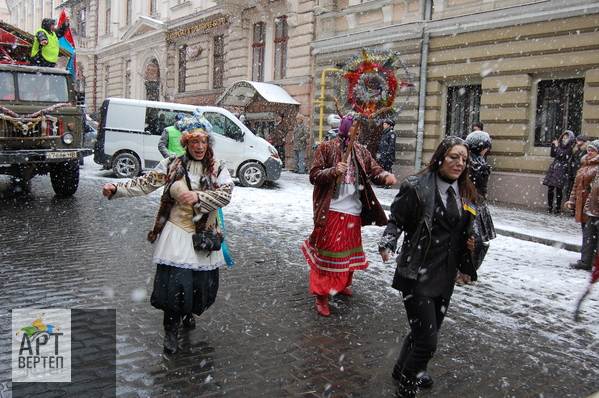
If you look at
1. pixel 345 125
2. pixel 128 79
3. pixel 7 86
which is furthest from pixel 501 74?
pixel 128 79

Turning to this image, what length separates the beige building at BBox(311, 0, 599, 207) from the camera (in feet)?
40.0

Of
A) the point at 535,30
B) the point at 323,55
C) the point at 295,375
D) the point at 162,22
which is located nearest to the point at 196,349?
the point at 295,375

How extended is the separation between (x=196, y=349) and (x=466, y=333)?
223cm

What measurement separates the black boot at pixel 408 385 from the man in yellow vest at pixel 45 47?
11.1 m

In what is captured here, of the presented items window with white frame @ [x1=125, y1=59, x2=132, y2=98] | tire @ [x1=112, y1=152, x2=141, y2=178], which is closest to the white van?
tire @ [x1=112, y1=152, x2=141, y2=178]

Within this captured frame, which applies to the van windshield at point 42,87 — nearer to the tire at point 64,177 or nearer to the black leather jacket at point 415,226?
the tire at point 64,177

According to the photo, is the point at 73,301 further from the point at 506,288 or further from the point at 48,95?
the point at 48,95

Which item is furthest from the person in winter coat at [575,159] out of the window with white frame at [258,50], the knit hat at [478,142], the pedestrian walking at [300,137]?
the window with white frame at [258,50]

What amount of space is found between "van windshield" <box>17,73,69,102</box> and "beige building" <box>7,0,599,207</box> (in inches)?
247

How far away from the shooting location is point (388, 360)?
12.5 ft

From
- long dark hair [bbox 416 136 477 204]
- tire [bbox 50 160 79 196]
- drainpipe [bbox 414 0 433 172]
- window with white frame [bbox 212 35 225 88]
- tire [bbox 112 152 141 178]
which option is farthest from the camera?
window with white frame [bbox 212 35 225 88]

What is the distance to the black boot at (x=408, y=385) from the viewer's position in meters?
3.15

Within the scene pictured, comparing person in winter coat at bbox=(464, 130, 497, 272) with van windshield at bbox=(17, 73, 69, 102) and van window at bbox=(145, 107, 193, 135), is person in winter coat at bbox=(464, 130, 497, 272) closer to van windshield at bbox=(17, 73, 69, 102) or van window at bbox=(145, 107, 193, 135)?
van windshield at bbox=(17, 73, 69, 102)

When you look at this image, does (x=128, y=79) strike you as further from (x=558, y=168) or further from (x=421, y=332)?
(x=421, y=332)
